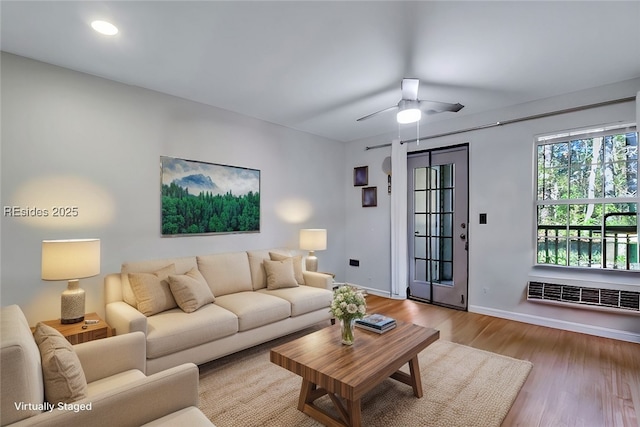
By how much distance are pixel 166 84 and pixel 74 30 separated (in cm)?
93

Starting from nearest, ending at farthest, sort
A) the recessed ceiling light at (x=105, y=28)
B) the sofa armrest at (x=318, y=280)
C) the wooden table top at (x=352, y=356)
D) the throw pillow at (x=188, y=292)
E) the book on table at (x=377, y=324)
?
the wooden table top at (x=352, y=356), the recessed ceiling light at (x=105, y=28), the book on table at (x=377, y=324), the throw pillow at (x=188, y=292), the sofa armrest at (x=318, y=280)

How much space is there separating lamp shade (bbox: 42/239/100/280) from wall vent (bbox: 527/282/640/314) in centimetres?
452

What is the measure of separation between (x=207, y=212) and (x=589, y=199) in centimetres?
442

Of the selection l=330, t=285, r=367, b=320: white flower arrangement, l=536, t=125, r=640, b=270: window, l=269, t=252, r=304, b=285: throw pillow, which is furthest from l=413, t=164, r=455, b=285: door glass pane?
l=330, t=285, r=367, b=320: white flower arrangement

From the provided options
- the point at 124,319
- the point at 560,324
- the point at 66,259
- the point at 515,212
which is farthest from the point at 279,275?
the point at 560,324

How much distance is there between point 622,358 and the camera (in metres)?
2.78

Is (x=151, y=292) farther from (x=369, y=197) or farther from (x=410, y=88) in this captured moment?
(x=369, y=197)

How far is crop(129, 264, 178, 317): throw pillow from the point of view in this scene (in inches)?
101

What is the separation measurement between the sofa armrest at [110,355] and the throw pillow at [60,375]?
1.01ft

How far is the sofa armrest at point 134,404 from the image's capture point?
3.76ft

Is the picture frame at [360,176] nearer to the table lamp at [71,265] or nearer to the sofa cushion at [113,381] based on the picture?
the table lamp at [71,265]

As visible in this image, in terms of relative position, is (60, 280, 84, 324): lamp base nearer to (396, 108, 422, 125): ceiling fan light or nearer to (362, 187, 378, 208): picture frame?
(396, 108, 422, 125): ceiling fan light

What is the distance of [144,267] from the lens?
2900mm

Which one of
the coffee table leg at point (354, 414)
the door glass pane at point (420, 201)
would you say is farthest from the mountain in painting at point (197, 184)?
the door glass pane at point (420, 201)
